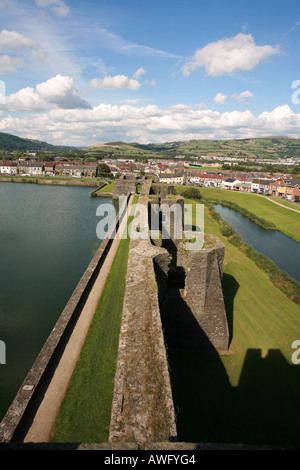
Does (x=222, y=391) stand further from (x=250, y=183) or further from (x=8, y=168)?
(x=8, y=168)

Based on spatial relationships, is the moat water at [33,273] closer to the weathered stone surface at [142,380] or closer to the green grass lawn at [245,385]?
the weathered stone surface at [142,380]

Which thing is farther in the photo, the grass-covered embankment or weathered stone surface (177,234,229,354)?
weathered stone surface (177,234,229,354)

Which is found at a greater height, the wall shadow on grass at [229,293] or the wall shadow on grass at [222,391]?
the wall shadow on grass at [229,293]

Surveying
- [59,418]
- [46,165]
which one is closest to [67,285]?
[59,418]

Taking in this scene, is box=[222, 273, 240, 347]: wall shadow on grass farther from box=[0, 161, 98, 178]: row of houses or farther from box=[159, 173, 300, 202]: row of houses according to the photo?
box=[0, 161, 98, 178]: row of houses

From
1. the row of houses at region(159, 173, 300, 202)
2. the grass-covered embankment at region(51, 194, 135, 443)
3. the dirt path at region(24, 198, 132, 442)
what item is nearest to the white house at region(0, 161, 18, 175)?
the row of houses at region(159, 173, 300, 202)

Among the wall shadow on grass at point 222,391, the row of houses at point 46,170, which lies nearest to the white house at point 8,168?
the row of houses at point 46,170
